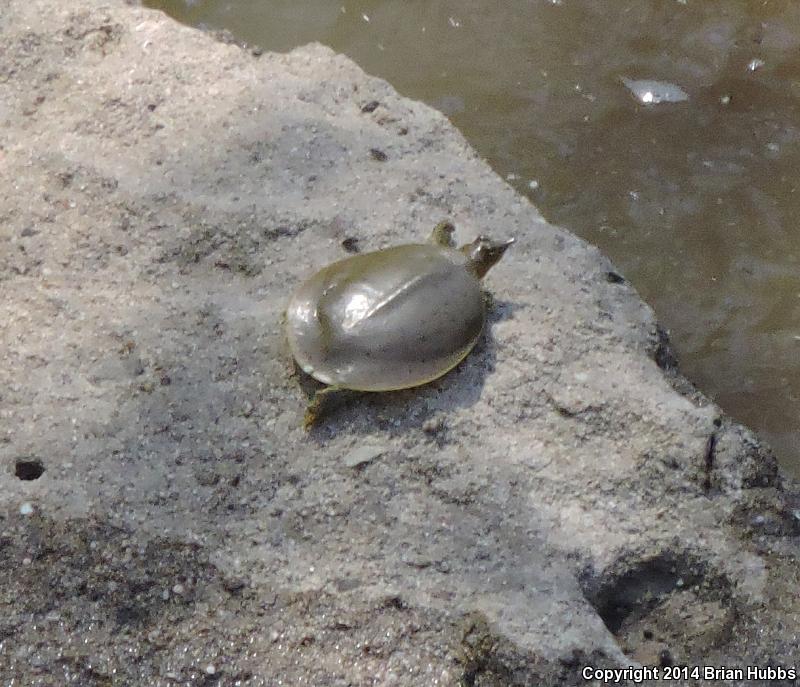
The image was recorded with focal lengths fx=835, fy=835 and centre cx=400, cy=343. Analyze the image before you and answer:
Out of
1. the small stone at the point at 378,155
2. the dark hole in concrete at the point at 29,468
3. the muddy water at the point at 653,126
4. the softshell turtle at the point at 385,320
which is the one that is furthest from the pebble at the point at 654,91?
the dark hole in concrete at the point at 29,468

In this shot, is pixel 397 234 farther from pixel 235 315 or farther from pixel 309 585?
pixel 309 585

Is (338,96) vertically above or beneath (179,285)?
above

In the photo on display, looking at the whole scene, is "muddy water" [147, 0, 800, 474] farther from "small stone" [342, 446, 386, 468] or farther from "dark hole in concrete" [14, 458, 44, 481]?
"dark hole in concrete" [14, 458, 44, 481]

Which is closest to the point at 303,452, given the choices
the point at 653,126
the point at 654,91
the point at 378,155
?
the point at 378,155

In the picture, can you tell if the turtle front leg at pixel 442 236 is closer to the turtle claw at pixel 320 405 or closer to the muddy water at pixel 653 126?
the turtle claw at pixel 320 405

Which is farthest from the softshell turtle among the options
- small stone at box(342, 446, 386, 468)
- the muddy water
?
the muddy water

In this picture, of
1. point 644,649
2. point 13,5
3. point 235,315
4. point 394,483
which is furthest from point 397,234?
point 13,5

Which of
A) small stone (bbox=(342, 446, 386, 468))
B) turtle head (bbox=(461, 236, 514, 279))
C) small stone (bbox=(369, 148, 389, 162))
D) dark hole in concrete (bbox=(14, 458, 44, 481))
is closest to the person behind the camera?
dark hole in concrete (bbox=(14, 458, 44, 481))
